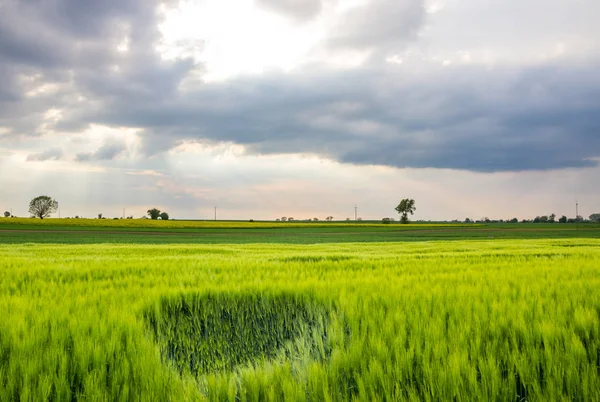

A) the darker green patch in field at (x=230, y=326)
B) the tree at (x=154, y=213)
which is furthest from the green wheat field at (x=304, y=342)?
the tree at (x=154, y=213)

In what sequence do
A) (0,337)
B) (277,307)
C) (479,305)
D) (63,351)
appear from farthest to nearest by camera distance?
(277,307)
(479,305)
(0,337)
(63,351)

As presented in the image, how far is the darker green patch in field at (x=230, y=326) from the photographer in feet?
12.4

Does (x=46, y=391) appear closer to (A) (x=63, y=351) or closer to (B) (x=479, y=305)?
(A) (x=63, y=351)

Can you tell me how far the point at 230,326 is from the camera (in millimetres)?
4289

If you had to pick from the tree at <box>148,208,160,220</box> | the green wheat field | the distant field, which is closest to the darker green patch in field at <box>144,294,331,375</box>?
the green wheat field

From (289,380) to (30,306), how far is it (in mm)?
3145

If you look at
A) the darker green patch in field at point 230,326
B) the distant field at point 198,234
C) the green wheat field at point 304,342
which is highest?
the green wheat field at point 304,342

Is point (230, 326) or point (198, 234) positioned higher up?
point (230, 326)

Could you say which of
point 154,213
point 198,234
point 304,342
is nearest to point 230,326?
point 304,342

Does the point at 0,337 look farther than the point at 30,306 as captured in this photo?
No

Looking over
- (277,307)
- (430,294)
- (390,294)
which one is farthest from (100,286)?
(430,294)

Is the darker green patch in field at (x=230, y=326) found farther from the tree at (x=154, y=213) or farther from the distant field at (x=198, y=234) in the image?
the tree at (x=154, y=213)

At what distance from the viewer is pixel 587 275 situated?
19.9 feet

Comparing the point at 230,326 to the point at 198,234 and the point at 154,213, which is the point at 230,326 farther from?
the point at 154,213
